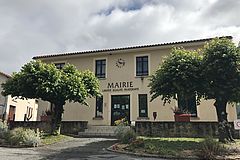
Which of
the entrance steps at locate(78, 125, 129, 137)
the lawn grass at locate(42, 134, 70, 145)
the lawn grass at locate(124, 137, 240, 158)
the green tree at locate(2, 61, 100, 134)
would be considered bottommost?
the lawn grass at locate(124, 137, 240, 158)

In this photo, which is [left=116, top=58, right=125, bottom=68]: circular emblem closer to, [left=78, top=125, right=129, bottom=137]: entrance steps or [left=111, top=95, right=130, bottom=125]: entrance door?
[left=111, top=95, right=130, bottom=125]: entrance door

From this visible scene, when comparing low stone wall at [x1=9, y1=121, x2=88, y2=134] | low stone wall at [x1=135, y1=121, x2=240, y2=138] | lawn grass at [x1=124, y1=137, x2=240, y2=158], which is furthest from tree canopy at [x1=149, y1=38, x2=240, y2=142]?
low stone wall at [x1=9, y1=121, x2=88, y2=134]

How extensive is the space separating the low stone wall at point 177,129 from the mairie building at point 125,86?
3.48 metres

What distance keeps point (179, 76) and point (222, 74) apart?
75.6 inches

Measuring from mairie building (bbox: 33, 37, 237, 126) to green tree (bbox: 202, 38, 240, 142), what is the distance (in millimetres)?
7213

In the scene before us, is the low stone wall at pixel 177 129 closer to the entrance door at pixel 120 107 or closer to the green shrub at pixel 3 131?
the entrance door at pixel 120 107

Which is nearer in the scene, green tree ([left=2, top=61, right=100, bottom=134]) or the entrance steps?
green tree ([left=2, top=61, right=100, bottom=134])

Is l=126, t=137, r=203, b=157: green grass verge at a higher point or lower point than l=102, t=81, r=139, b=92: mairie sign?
lower

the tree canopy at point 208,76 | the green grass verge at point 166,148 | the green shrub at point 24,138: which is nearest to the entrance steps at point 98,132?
the green shrub at point 24,138

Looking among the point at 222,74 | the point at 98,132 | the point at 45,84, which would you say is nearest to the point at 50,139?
the point at 45,84

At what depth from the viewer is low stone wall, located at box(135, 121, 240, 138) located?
15258 mm

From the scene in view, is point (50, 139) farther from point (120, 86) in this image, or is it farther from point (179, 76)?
point (120, 86)

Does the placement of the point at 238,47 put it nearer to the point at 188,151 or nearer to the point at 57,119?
the point at 188,151

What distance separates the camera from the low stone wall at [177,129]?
50.1 feet
